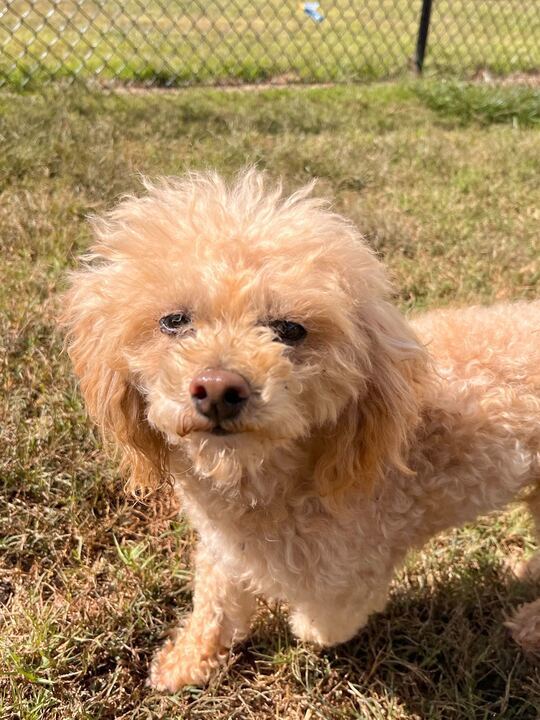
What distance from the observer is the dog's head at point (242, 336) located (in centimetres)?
149

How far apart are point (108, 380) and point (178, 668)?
1.06 metres

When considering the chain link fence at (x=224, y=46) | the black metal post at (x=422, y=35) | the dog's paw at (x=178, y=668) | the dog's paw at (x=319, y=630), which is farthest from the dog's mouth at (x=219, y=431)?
the black metal post at (x=422, y=35)

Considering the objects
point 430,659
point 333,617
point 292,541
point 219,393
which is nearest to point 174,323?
point 219,393

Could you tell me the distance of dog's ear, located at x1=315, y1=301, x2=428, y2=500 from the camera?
173 cm

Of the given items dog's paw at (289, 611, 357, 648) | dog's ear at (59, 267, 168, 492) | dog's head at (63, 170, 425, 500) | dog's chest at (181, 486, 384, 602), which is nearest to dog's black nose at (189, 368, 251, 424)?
dog's head at (63, 170, 425, 500)

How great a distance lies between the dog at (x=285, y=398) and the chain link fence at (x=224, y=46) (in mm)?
5260

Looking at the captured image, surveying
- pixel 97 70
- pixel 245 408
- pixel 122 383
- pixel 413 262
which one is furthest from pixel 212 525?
pixel 97 70

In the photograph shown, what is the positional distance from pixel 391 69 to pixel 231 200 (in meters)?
7.22

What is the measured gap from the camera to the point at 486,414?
1991 mm

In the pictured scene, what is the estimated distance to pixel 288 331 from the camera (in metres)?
1.62

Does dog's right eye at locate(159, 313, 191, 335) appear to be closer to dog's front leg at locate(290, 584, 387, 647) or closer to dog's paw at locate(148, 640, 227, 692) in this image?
dog's front leg at locate(290, 584, 387, 647)

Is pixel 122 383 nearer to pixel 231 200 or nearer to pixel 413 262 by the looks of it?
pixel 231 200

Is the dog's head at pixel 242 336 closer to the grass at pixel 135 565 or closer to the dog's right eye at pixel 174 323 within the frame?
the dog's right eye at pixel 174 323

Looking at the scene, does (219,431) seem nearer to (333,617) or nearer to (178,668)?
(333,617)
